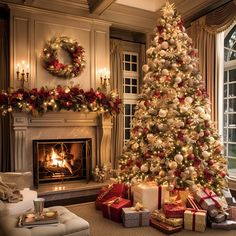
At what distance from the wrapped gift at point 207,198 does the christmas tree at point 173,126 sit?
0.10 m

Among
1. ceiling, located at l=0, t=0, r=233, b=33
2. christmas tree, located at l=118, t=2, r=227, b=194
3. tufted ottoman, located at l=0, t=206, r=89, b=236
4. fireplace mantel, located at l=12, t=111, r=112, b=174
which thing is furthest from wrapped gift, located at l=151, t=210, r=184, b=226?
ceiling, located at l=0, t=0, r=233, b=33

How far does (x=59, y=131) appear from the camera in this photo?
4.95 m

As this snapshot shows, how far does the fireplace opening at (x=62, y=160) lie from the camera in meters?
4.86

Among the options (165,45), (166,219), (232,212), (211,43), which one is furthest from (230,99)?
(166,219)

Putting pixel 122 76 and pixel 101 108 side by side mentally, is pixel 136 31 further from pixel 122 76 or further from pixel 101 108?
pixel 101 108

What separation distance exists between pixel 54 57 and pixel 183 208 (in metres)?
3.32

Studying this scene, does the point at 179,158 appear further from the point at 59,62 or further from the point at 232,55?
the point at 59,62

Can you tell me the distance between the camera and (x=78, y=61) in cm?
498

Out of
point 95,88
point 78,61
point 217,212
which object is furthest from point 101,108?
point 217,212

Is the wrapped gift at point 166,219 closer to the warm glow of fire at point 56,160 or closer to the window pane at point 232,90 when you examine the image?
the warm glow of fire at point 56,160

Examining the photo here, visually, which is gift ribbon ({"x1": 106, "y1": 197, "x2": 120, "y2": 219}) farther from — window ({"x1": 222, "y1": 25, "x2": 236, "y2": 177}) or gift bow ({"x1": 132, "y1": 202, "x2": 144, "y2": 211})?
window ({"x1": 222, "y1": 25, "x2": 236, "y2": 177})

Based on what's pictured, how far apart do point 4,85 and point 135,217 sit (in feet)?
10.9

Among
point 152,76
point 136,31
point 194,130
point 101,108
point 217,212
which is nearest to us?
point 217,212

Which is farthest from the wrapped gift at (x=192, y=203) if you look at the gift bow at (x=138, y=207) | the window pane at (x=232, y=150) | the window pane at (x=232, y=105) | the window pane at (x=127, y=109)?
the window pane at (x=127, y=109)
